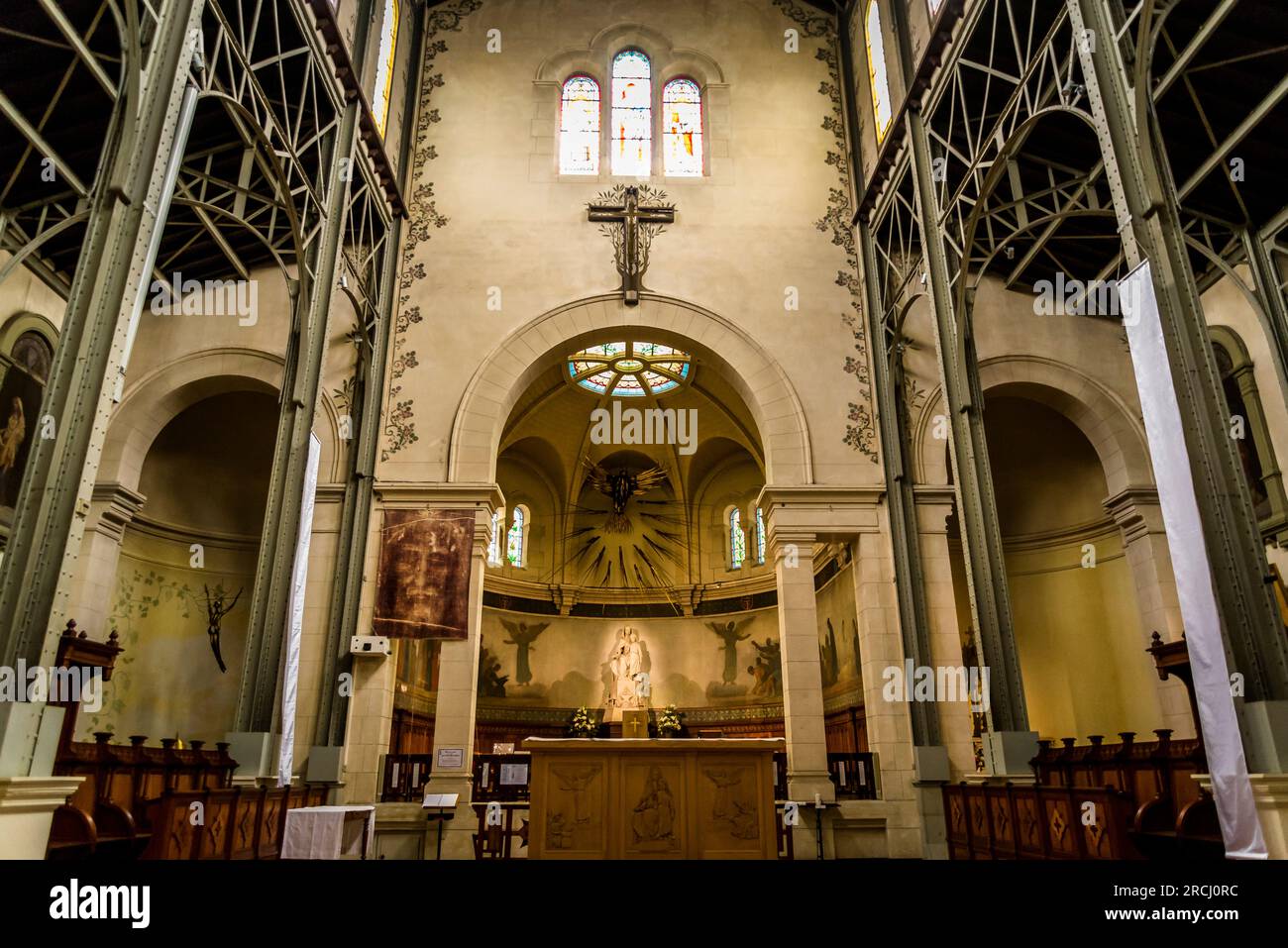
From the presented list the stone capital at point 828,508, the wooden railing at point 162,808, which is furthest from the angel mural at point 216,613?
the stone capital at point 828,508

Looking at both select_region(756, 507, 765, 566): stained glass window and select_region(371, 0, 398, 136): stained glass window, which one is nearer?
select_region(371, 0, 398, 136): stained glass window

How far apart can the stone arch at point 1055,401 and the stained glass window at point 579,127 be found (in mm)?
6708

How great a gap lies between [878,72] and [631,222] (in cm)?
439

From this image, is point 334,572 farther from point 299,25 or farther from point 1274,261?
point 1274,261

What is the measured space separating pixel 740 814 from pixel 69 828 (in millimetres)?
5594

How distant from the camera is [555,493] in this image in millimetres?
21078

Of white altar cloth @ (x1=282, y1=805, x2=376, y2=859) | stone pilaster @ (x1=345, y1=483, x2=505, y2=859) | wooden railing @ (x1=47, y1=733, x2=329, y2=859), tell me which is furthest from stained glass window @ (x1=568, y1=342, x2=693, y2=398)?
white altar cloth @ (x1=282, y1=805, x2=376, y2=859)

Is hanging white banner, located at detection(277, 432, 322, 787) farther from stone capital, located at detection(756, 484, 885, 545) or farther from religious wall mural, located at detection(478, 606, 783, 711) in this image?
religious wall mural, located at detection(478, 606, 783, 711)

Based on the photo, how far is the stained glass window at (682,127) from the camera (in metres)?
13.6

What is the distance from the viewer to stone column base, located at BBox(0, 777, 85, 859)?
4.09 metres

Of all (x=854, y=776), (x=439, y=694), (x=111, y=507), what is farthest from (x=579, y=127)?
(x=854, y=776)

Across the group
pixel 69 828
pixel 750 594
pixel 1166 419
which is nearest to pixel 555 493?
pixel 750 594

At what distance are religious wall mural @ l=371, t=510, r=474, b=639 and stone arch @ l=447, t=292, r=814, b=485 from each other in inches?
30.0

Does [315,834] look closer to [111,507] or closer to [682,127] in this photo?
[111,507]
